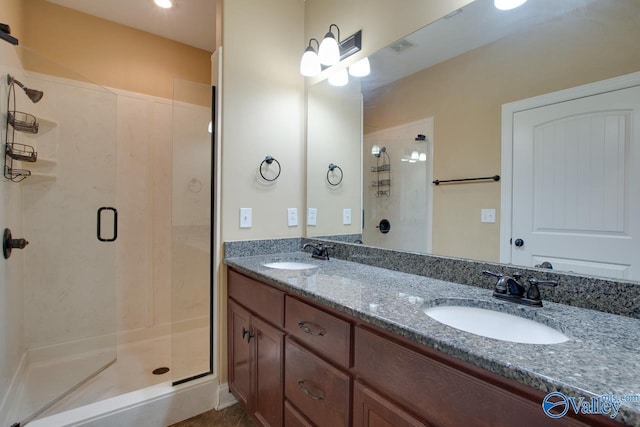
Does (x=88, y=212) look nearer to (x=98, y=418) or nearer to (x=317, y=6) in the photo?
(x=98, y=418)

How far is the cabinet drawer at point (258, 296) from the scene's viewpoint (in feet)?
4.49

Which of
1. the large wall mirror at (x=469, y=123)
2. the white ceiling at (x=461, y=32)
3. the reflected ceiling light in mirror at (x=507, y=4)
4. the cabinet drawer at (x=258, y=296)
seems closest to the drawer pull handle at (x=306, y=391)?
the cabinet drawer at (x=258, y=296)

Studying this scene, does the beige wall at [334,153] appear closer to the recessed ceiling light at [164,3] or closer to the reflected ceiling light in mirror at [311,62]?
the reflected ceiling light in mirror at [311,62]

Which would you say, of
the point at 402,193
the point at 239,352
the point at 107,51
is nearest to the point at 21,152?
the point at 107,51

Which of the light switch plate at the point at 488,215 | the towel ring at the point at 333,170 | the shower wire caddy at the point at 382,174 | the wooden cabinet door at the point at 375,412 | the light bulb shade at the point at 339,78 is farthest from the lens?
the towel ring at the point at 333,170

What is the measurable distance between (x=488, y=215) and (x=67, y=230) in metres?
2.82

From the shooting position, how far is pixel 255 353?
1.54 m

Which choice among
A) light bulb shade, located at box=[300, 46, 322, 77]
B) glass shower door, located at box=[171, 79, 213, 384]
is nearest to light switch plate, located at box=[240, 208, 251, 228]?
glass shower door, located at box=[171, 79, 213, 384]

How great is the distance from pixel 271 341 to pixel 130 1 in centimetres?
256

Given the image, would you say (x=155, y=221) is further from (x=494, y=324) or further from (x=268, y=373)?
(x=494, y=324)

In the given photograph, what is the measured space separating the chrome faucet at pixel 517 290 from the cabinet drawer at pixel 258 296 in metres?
0.85

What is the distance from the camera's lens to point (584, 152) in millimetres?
1006

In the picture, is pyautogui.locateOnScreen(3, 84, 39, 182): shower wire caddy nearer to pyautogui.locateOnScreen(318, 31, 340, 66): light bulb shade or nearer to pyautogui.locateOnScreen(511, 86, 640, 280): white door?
pyautogui.locateOnScreen(318, 31, 340, 66): light bulb shade

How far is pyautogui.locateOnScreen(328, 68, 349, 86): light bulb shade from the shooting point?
195 cm
